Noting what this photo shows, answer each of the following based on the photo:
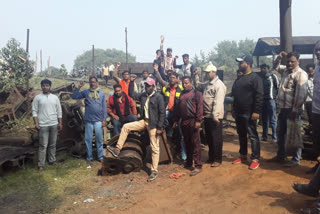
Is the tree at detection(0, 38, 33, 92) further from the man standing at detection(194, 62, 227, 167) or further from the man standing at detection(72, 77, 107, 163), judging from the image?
the man standing at detection(194, 62, 227, 167)

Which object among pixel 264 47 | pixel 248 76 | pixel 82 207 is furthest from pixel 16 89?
pixel 264 47

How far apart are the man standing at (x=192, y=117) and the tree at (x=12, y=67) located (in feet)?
45.8

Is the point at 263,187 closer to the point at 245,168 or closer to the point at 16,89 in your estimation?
the point at 245,168

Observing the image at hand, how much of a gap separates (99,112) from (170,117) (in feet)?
6.13

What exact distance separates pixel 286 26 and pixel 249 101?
2933 mm

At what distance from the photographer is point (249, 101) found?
5.12 metres

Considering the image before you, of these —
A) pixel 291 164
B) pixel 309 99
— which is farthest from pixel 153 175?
pixel 309 99

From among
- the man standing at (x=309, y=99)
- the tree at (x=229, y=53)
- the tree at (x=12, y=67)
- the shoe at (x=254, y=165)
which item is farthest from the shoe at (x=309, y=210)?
the tree at (x=229, y=53)

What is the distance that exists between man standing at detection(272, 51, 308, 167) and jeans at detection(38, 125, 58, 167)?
5362 millimetres

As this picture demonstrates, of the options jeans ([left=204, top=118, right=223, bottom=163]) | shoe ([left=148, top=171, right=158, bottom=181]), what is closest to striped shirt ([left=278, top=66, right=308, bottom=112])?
jeans ([left=204, top=118, right=223, bottom=163])

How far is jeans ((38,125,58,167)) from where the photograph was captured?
624cm

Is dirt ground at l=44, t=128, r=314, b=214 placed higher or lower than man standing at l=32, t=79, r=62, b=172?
lower

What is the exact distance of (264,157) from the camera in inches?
231

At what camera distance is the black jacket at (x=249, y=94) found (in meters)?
5.02
